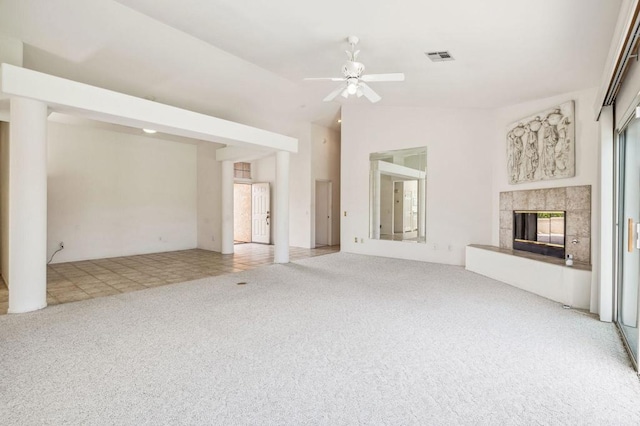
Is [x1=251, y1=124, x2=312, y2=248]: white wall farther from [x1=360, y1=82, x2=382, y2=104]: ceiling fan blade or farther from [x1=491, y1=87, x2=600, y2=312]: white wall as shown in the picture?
[x1=491, y1=87, x2=600, y2=312]: white wall

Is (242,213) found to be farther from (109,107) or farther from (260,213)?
(109,107)

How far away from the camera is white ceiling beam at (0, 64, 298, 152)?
3602mm

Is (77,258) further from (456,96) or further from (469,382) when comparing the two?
(456,96)

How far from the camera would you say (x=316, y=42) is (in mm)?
4648

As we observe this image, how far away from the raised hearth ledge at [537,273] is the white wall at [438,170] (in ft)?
2.72

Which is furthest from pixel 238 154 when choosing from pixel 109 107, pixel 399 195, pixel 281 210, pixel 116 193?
pixel 399 195

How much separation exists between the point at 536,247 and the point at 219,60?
632cm

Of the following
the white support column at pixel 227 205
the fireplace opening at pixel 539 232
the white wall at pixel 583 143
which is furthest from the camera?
the white support column at pixel 227 205

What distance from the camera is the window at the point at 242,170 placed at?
1058 cm

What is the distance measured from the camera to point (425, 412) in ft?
6.45

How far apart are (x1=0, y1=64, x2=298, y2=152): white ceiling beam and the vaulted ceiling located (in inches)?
40.7

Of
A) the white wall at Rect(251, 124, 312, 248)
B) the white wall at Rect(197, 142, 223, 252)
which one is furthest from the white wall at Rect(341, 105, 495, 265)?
the white wall at Rect(197, 142, 223, 252)

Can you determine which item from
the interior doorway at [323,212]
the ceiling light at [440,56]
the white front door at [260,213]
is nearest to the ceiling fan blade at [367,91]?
the ceiling light at [440,56]

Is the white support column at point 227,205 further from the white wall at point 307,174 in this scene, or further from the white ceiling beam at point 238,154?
the white wall at point 307,174
